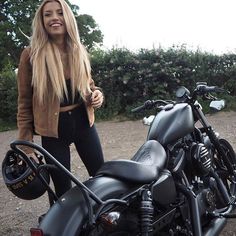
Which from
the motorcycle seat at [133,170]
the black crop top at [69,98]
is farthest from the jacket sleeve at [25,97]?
the motorcycle seat at [133,170]

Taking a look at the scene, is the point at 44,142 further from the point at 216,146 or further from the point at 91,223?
the point at 216,146

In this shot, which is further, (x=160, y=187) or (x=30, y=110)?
(x=30, y=110)

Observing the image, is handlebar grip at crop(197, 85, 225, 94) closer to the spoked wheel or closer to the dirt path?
the spoked wheel

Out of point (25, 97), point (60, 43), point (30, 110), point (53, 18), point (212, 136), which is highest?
point (53, 18)

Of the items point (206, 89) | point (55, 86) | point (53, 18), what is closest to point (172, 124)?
point (206, 89)

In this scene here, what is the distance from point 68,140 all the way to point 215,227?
129 cm

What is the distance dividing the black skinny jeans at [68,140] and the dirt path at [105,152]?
4.21ft

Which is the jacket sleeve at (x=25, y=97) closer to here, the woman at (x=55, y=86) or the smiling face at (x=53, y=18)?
the woman at (x=55, y=86)

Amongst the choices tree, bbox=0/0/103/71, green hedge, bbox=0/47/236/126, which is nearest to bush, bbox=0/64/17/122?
green hedge, bbox=0/47/236/126

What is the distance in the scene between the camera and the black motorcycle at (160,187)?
A: 2.14 metres

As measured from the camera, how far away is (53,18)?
3006 millimetres

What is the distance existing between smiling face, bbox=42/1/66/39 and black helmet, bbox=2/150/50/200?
3.31ft

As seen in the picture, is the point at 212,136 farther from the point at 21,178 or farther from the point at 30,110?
the point at 21,178

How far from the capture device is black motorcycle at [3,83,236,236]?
2143 mm
